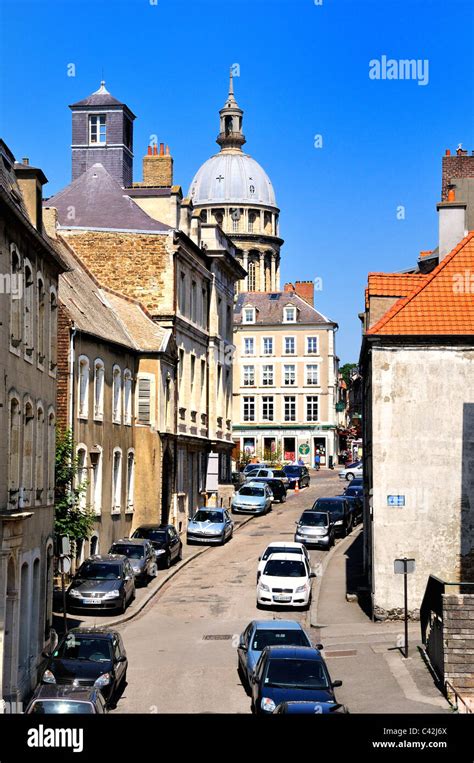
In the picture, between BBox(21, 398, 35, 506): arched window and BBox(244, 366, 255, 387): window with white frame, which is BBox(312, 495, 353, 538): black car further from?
BBox(244, 366, 255, 387): window with white frame

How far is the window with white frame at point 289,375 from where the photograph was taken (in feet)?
346

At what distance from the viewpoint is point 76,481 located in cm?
4088

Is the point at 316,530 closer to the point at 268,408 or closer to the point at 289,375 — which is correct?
the point at 289,375

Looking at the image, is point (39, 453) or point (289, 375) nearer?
point (39, 453)

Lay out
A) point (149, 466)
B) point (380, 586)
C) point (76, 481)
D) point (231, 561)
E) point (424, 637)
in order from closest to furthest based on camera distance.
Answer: point (424, 637) → point (380, 586) → point (76, 481) → point (231, 561) → point (149, 466)

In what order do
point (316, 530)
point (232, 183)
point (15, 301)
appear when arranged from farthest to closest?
point (232, 183) < point (316, 530) < point (15, 301)

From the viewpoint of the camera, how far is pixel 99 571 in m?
35.2

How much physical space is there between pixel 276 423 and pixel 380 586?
73370mm

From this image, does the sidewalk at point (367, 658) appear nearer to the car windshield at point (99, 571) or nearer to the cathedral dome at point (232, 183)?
the car windshield at point (99, 571)

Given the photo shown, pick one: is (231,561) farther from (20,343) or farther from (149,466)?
(20,343)

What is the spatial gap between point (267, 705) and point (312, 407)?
8419 cm

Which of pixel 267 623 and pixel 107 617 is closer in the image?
pixel 267 623

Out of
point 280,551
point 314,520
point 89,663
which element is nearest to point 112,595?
point 280,551
